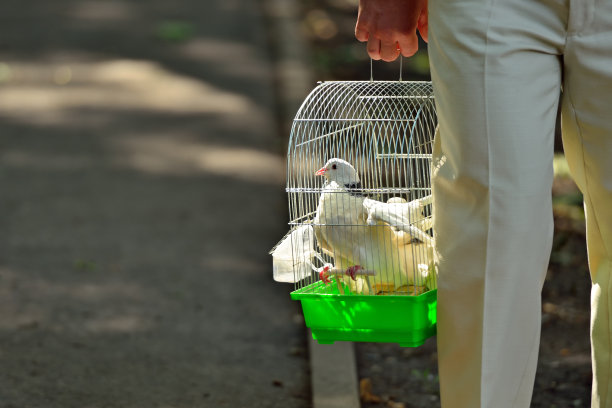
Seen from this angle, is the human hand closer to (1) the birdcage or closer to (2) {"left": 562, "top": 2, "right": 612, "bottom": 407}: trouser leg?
(1) the birdcage

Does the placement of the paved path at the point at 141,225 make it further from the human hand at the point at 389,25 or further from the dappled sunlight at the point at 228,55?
the human hand at the point at 389,25

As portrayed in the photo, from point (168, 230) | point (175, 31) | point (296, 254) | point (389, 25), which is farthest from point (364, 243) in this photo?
point (175, 31)

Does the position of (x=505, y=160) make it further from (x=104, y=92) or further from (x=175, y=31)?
(x=175, y=31)

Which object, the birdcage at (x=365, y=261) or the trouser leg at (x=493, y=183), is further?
the birdcage at (x=365, y=261)

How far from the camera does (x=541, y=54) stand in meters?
1.92

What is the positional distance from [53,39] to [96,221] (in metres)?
4.67

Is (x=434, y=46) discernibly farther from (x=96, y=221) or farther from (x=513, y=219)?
(x=96, y=221)

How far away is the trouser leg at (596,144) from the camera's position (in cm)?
190

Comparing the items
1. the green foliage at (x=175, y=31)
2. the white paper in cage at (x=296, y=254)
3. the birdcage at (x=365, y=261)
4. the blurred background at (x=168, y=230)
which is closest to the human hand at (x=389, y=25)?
the birdcage at (x=365, y=261)

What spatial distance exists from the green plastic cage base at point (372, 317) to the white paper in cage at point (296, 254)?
122 millimetres

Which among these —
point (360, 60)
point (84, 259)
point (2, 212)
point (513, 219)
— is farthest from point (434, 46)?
point (360, 60)

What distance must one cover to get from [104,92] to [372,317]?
540 cm

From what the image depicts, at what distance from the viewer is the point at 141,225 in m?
4.79

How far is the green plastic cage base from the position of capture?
2.32 meters
